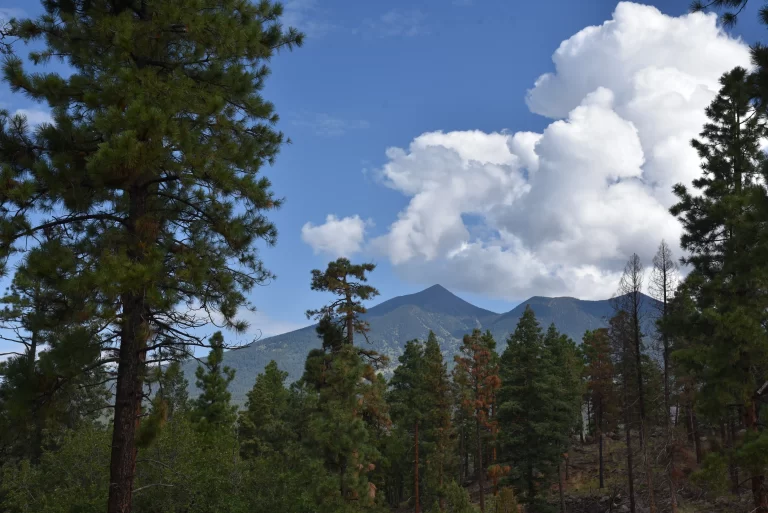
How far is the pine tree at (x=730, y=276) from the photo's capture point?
17.4m

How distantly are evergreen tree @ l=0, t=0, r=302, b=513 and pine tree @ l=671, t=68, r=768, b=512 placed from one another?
15.1 metres

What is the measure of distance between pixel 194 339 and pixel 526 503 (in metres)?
32.1

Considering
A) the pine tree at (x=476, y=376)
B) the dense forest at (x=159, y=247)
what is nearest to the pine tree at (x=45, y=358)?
the dense forest at (x=159, y=247)

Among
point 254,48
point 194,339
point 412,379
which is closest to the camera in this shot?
point 194,339

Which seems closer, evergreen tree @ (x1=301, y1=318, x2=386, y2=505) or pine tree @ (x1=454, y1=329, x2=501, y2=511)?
evergreen tree @ (x1=301, y1=318, x2=386, y2=505)

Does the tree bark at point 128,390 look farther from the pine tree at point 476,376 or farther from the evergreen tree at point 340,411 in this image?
the pine tree at point 476,376

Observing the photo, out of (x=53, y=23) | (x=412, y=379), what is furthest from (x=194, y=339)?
(x=412, y=379)

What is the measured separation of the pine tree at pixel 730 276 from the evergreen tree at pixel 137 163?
1509 centimetres

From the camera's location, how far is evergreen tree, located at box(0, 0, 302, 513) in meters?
7.91

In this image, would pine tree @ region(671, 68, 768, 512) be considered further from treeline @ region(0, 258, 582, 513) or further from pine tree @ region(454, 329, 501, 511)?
pine tree @ region(454, 329, 501, 511)

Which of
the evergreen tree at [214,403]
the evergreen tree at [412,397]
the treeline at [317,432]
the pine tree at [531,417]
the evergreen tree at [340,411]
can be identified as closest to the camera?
the treeline at [317,432]

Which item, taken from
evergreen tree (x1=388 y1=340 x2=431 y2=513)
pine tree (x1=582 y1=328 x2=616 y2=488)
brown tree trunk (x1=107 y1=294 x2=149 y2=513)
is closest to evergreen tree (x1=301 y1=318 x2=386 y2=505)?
brown tree trunk (x1=107 y1=294 x2=149 y2=513)

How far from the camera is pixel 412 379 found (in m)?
48.1

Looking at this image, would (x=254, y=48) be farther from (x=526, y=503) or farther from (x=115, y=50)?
(x=526, y=503)
